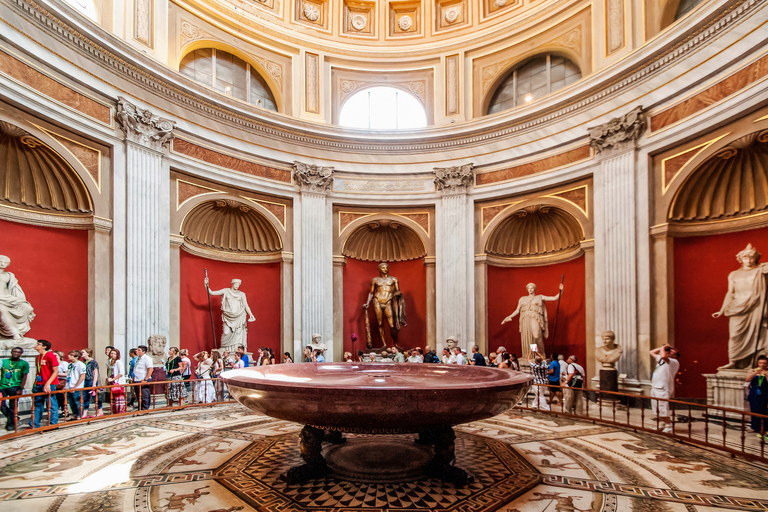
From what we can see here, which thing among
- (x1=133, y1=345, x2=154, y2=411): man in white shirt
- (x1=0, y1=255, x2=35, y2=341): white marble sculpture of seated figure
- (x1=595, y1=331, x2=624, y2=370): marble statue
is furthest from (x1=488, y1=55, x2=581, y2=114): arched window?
(x1=0, y1=255, x2=35, y2=341): white marble sculpture of seated figure

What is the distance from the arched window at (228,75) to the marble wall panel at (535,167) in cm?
640

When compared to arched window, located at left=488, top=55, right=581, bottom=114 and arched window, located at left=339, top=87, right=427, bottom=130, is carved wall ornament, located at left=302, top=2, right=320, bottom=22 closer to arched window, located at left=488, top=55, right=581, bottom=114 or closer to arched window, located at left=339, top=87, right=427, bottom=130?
arched window, located at left=339, top=87, right=427, bottom=130

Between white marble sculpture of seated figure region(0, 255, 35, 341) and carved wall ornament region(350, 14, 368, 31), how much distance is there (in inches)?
435

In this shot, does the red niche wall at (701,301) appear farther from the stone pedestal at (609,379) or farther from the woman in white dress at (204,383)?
the woman in white dress at (204,383)

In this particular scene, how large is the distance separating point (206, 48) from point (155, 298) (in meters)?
6.84

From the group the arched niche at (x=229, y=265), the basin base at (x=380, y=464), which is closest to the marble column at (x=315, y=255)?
the arched niche at (x=229, y=265)

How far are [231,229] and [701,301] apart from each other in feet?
36.4

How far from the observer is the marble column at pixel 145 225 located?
30.9 feet

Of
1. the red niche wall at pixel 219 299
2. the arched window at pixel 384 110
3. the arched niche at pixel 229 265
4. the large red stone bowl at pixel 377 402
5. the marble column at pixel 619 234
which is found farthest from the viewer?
the arched window at pixel 384 110

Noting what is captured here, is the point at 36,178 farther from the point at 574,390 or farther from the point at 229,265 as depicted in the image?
the point at 574,390

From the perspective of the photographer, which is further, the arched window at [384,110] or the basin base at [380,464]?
the arched window at [384,110]

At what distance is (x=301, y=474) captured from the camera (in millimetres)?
4031

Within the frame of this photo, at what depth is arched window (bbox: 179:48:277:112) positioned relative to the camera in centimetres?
1198

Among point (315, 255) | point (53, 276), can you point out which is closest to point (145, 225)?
point (53, 276)
